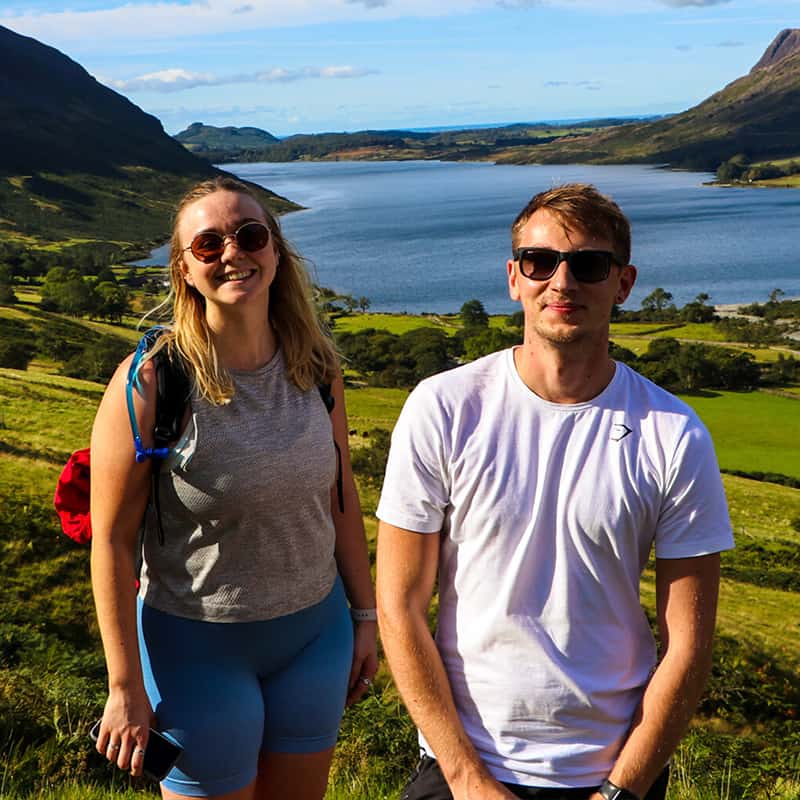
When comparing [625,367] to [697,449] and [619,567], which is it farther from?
[619,567]

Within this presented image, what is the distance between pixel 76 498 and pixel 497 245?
411 ft

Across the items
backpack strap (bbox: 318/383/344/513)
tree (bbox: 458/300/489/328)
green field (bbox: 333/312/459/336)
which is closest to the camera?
backpack strap (bbox: 318/383/344/513)

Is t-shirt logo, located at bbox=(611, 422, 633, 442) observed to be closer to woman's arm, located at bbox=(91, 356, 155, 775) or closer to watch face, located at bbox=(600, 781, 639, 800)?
watch face, located at bbox=(600, 781, 639, 800)

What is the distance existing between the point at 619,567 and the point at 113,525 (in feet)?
4.33

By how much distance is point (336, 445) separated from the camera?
9.98ft

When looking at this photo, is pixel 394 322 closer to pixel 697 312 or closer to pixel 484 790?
pixel 697 312

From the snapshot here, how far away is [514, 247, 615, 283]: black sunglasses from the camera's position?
2486 millimetres

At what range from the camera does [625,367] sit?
258cm

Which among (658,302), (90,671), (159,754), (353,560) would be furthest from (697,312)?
(159,754)

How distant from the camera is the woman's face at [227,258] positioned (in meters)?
2.80

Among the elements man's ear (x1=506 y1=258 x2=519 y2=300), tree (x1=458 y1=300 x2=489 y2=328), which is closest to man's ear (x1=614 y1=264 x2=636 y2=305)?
man's ear (x1=506 y1=258 x2=519 y2=300)

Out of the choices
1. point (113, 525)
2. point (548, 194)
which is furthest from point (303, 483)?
point (548, 194)

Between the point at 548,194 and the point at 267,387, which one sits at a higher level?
the point at 548,194

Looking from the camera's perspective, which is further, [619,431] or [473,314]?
[473,314]
